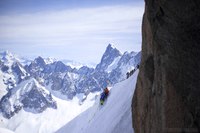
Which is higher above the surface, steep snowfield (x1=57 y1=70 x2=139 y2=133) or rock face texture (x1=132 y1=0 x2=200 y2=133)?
rock face texture (x1=132 y1=0 x2=200 y2=133)

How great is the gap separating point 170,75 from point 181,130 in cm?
266

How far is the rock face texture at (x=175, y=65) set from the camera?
1377cm

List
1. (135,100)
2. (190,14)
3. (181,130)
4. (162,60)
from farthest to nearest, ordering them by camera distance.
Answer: (135,100), (162,60), (181,130), (190,14)

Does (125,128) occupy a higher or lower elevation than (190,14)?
lower

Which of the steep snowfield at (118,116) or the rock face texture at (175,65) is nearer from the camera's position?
the rock face texture at (175,65)

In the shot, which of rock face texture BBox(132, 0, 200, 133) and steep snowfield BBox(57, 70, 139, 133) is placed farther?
steep snowfield BBox(57, 70, 139, 133)

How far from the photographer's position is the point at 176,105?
14.7 m

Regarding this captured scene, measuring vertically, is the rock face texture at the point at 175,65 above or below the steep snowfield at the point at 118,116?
above

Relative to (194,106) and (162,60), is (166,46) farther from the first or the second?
(194,106)

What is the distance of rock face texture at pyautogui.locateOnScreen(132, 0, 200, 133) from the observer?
13775 millimetres

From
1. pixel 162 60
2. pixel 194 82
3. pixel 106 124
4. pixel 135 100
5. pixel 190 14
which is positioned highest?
pixel 190 14

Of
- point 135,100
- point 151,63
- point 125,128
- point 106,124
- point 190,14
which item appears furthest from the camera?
point 106,124

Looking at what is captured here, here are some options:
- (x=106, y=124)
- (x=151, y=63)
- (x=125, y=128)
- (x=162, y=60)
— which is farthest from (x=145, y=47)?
(x=106, y=124)

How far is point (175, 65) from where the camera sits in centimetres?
1461
